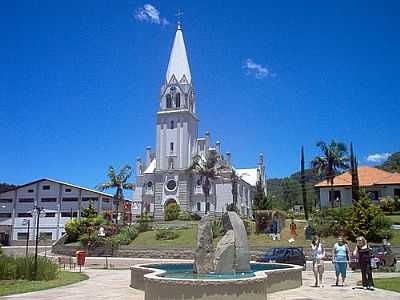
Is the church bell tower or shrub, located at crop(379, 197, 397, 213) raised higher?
the church bell tower

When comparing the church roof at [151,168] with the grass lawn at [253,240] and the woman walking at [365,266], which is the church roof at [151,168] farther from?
the woman walking at [365,266]

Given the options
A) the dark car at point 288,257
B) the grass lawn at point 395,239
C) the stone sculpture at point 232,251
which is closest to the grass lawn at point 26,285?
the stone sculpture at point 232,251

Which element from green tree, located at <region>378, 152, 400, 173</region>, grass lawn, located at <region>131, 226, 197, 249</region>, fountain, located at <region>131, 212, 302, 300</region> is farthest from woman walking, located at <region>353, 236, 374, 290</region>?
green tree, located at <region>378, 152, 400, 173</region>

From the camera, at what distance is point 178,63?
74.1m

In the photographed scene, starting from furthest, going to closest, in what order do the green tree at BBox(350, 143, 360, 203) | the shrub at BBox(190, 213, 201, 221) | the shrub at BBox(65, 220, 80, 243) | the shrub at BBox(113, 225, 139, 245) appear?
the shrub at BBox(190, 213, 201, 221) < the green tree at BBox(350, 143, 360, 203) < the shrub at BBox(65, 220, 80, 243) < the shrub at BBox(113, 225, 139, 245)

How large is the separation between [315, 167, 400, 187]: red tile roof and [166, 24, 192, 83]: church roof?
28.1m

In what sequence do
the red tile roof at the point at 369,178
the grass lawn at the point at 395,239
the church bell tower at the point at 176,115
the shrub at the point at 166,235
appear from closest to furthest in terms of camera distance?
1. the grass lawn at the point at 395,239
2. the shrub at the point at 166,235
3. the red tile roof at the point at 369,178
4. the church bell tower at the point at 176,115

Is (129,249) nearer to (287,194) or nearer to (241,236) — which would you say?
(241,236)

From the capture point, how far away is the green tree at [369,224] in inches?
1433

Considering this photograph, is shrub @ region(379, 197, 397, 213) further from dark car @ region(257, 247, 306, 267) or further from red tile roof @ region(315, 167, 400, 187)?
dark car @ region(257, 247, 306, 267)

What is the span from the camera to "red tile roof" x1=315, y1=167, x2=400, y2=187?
61.2m

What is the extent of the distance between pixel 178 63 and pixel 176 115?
29.0ft

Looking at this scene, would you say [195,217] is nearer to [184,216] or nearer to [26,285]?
[184,216]

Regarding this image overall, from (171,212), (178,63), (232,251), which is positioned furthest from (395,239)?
(178,63)
